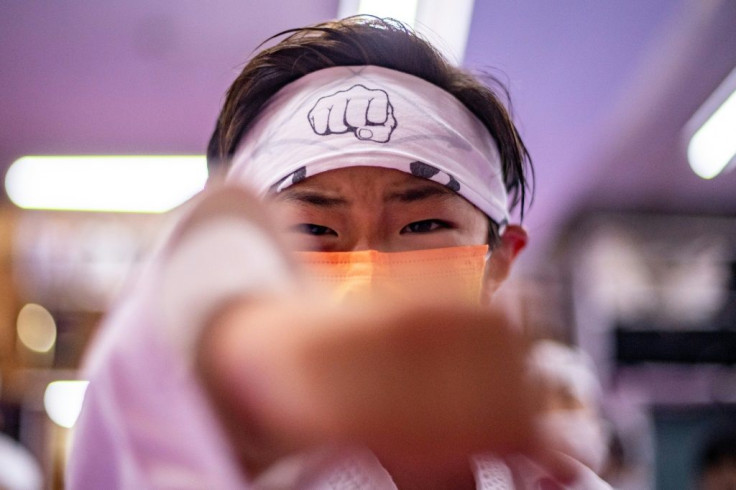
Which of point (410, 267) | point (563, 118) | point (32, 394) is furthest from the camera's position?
point (32, 394)

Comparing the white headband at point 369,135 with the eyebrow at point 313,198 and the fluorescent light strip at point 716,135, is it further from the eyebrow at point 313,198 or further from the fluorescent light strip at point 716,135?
the fluorescent light strip at point 716,135

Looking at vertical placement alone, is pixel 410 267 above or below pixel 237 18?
below

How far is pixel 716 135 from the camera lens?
354 cm

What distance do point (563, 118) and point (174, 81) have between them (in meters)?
1.61

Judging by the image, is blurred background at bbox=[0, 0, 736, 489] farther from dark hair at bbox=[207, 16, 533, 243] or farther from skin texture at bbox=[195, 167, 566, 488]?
dark hair at bbox=[207, 16, 533, 243]

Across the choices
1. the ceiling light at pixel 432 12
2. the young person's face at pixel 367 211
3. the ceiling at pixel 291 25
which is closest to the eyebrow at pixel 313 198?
the young person's face at pixel 367 211

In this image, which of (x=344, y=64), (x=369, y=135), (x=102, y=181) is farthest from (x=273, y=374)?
(x=102, y=181)

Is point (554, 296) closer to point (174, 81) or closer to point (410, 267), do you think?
point (410, 267)

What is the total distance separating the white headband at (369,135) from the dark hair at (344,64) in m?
0.01

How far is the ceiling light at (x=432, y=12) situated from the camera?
147 centimetres

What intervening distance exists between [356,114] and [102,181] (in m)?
3.30

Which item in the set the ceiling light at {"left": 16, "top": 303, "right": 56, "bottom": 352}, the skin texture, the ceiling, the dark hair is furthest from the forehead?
the ceiling light at {"left": 16, "top": 303, "right": 56, "bottom": 352}

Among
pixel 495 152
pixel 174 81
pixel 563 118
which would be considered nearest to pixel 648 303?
pixel 563 118

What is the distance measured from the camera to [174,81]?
288 cm
